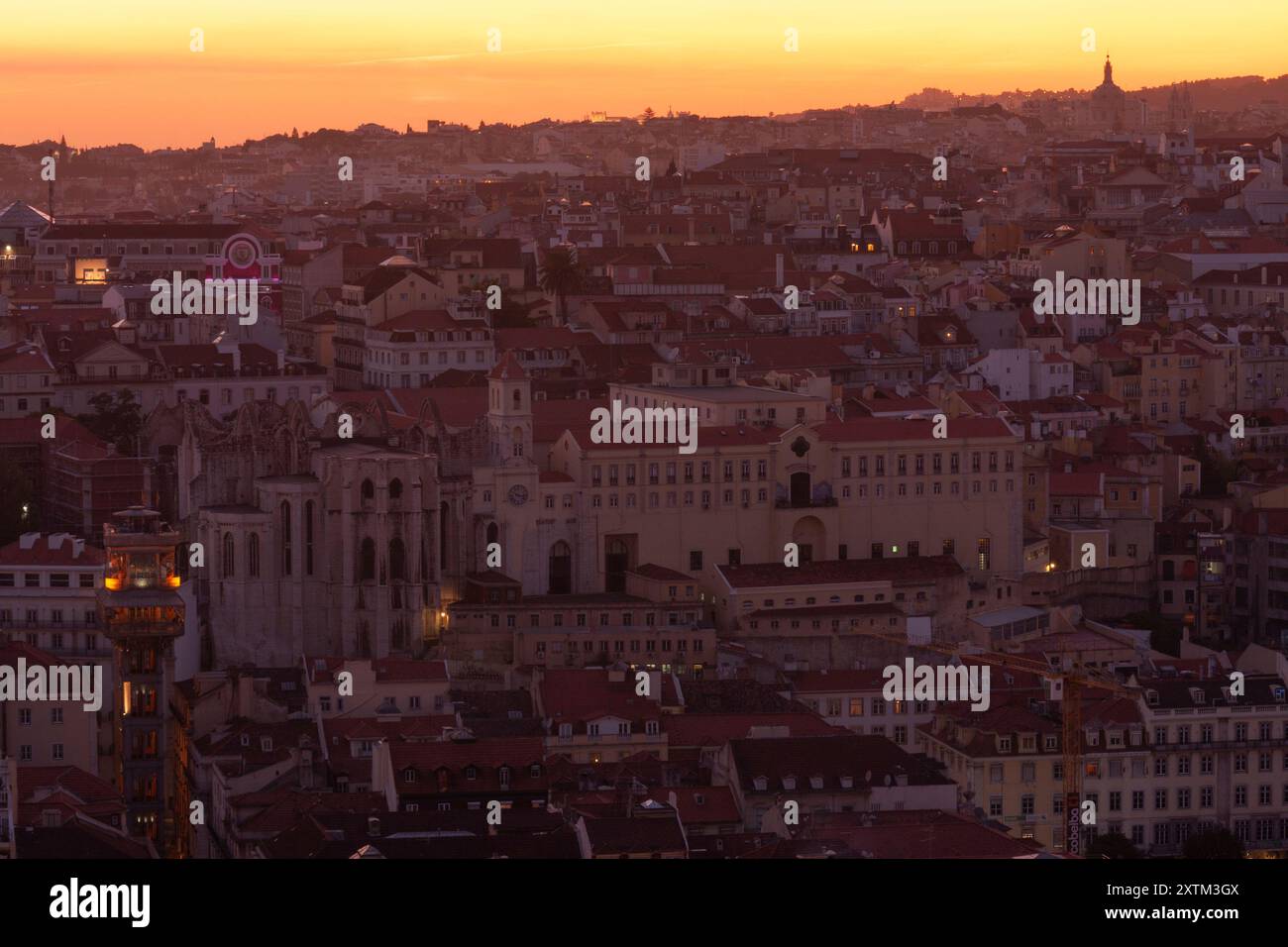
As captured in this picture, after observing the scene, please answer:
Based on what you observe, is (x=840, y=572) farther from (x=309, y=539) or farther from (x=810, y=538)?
(x=309, y=539)

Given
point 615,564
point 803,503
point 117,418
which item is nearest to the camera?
point 615,564

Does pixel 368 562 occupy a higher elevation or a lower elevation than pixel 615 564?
higher

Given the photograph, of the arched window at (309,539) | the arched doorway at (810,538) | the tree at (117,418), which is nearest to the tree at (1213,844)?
the arched doorway at (810,538)

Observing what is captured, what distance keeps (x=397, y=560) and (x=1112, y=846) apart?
997 cm

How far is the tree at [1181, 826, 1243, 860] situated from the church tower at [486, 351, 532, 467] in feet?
34.7

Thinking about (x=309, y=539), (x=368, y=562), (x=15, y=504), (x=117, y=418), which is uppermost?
(x=117, y=418)

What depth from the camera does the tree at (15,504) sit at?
4125 cm

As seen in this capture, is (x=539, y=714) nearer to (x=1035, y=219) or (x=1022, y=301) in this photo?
(x=1022, y=301)

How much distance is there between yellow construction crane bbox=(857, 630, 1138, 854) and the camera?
3012cm

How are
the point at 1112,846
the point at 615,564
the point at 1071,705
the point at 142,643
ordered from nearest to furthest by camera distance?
the point at 1112,846, the point at 1071,705, the point at 142,643, the point at 615,564

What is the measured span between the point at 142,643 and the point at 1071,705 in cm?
1008

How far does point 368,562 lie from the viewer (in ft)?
115

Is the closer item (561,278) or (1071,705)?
(1071,705)

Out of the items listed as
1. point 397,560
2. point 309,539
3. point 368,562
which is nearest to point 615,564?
point 397,560
